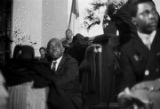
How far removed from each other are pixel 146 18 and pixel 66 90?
2.52 m

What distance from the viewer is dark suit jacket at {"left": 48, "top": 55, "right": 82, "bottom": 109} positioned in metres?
7.05

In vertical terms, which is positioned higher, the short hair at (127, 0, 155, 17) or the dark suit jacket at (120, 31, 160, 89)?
the short hair at (127, 0, 155, 17)

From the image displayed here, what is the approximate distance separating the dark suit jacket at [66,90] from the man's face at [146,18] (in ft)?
7.58

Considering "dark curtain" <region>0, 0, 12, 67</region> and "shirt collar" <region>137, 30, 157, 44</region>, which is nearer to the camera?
"shirt collar" <region>137, 30, 157, 44</region>

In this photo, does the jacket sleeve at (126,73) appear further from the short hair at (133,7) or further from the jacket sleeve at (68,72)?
the jacket sleeve at (68,72)

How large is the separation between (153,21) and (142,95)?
756 millimetres

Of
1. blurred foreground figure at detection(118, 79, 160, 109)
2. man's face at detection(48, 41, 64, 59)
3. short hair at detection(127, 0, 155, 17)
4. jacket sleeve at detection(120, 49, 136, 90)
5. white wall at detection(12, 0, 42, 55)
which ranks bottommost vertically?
white wall at detection(12, 0, 42, 55)

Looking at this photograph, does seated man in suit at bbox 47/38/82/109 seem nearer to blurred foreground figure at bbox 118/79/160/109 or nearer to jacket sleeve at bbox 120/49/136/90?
jacket sleeve at bbox 120/49/136/90

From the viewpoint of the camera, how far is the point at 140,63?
5066 mm

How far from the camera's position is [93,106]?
640cm

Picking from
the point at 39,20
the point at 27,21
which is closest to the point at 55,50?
the point at 27,21

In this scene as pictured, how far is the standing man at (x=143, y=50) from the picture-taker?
500 cm

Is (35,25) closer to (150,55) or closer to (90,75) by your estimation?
(90,75)

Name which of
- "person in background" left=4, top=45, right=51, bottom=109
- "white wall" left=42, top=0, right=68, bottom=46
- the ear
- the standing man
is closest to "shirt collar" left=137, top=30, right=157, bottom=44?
the standing man
